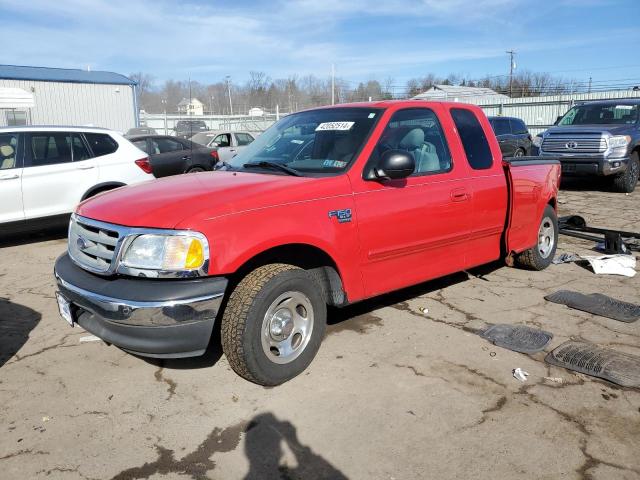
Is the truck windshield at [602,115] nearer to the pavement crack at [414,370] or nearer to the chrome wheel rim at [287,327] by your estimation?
the pavement crack at [414,370]

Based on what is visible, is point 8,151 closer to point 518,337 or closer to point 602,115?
point 518,337

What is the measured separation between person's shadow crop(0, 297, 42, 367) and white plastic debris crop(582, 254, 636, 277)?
5.78 metres

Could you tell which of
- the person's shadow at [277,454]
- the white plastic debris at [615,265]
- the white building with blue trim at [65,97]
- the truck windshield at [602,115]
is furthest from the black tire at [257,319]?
the white building with blue trim at [65,97]

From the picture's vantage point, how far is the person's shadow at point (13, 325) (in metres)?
4.16

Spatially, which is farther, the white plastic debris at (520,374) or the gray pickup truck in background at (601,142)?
the gray pickup truck in background at (601,142)

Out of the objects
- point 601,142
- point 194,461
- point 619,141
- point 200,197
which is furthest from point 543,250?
point 619,141

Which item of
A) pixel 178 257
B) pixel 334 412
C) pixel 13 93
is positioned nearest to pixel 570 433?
pixel 334 412

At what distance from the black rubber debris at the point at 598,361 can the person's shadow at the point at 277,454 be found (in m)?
1.97

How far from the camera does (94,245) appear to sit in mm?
3418

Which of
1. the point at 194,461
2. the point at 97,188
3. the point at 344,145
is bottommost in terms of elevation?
the point at 194,461

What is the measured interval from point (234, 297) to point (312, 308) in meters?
0.61

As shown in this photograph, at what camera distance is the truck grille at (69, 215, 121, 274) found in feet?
10.6

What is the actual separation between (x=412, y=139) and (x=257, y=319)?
6.87ft

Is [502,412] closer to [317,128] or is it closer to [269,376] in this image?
[269,376]
